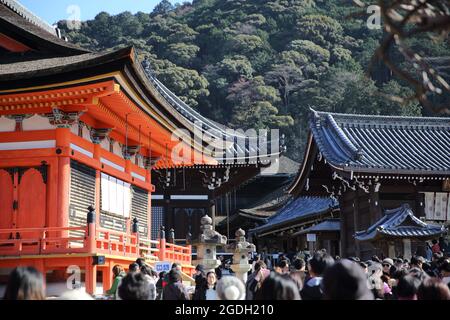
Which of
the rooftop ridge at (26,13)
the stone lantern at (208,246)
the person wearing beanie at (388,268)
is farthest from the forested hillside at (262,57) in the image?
the person wearing beanie at (388,268)

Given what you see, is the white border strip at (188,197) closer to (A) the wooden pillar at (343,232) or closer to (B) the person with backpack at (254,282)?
(A) the wooden pillar at (343,232)

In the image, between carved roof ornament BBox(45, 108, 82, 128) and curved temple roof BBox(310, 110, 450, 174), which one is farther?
curved temple roof BBox(310, 110, 450, 174)

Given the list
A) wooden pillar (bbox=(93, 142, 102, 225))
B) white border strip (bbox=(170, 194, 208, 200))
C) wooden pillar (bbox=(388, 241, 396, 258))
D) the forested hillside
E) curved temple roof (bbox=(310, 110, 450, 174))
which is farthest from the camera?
the forested hillside

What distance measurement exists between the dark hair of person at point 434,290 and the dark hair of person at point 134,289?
2.22 metres

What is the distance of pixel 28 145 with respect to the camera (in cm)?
1473

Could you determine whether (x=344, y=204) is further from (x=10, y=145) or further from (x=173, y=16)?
(x=173, y=16)

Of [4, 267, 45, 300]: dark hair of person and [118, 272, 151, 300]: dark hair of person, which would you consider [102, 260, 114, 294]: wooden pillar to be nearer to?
[118, 272, 151, 300]: dark hair of person

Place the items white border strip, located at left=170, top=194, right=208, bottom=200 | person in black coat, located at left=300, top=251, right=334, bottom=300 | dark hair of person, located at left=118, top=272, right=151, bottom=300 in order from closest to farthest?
dark hair of person, located at left=118, top=272, right=151, bottom=300 < person in black coat, located at left=300, top=251, right=334, bottom=300 < white border strip, located at left=170, top=194, right=208, bottom=200

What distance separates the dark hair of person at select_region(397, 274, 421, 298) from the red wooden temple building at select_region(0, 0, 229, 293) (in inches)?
321

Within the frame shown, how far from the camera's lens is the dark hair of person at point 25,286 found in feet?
14.8

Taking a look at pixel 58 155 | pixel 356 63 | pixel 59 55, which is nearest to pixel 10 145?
pixel 58 155

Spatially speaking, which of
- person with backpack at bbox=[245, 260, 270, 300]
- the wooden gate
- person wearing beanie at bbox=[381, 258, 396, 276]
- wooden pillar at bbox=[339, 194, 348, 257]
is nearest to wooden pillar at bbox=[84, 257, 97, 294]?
the wooden gate

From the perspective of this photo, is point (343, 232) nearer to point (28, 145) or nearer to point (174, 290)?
point (28, 145)

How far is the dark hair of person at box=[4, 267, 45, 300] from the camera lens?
14.8 ft
